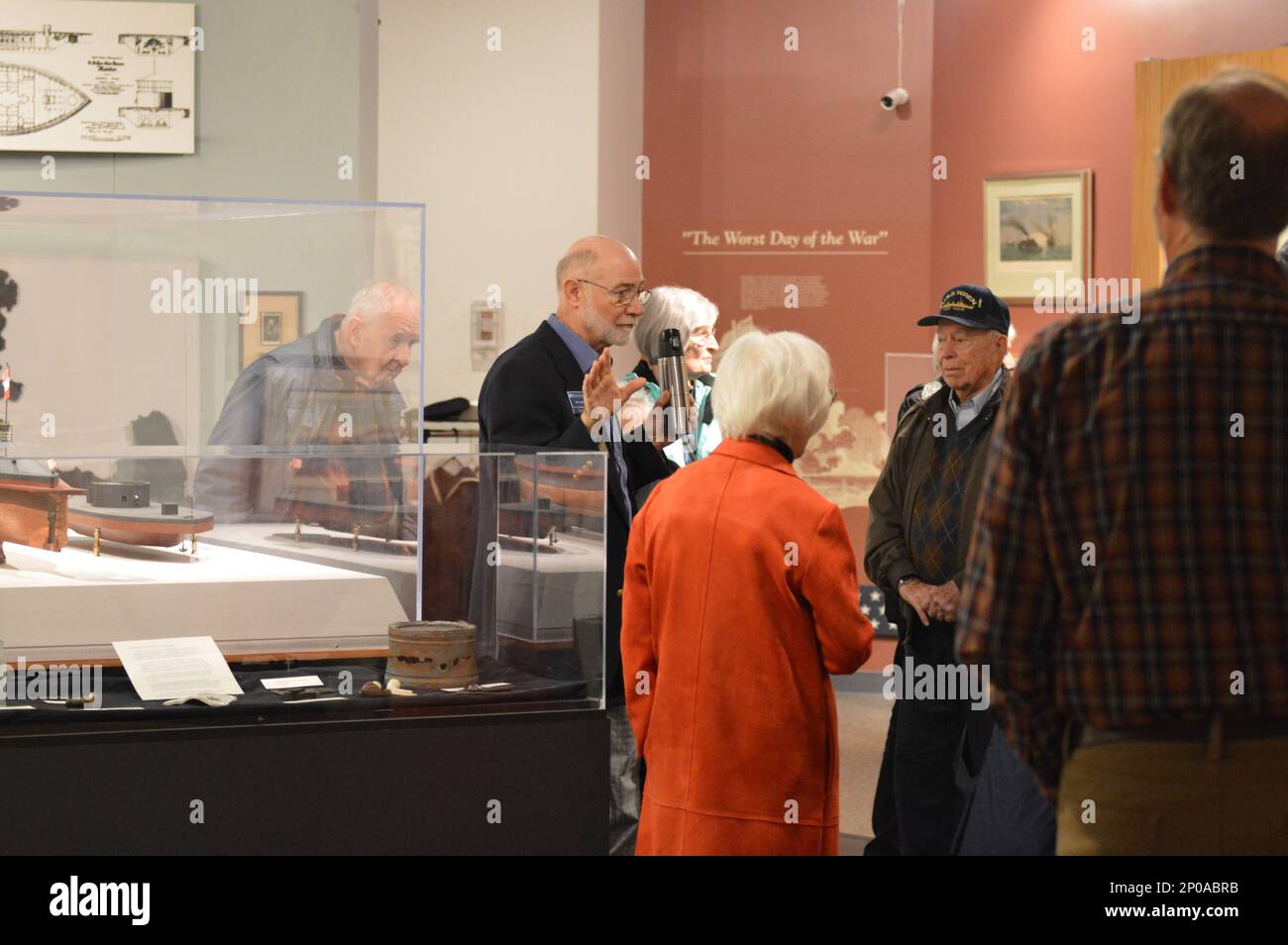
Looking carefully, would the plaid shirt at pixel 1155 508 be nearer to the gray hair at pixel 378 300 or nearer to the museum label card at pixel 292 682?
the museum label card at pixel 292 682

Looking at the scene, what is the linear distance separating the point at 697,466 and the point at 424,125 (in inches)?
171

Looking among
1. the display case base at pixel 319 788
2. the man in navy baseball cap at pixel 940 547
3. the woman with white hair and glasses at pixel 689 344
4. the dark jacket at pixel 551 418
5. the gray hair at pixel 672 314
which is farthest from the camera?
the gray hair at pixel 672 314

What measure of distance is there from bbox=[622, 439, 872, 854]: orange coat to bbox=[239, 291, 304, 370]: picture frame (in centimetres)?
136

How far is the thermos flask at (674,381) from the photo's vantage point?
142 inches

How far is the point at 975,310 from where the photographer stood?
365 centimetres

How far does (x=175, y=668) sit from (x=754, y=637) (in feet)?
3.32

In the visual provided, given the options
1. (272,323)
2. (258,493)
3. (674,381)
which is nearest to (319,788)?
(258,493)

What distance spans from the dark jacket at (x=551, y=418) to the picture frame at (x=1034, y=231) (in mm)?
3599

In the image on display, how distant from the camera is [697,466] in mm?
2529

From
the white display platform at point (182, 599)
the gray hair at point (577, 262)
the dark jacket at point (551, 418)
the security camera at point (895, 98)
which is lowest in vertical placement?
the white display platform at point (182, 599)

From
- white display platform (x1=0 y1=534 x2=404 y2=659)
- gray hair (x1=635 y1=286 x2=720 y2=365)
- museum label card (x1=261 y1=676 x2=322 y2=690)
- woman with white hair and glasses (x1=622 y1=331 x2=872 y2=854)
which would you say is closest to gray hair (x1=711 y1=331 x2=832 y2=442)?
woman with white hair and glasses (x1=622 y1=331 x2=872 y2=854)

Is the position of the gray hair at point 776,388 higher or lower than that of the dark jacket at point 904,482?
higher

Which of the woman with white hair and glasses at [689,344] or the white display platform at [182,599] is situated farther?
the woman with white hair and glasses at [689,344]

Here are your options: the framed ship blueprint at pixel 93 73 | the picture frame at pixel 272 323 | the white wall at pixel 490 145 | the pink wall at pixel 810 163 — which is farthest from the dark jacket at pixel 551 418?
the pink wall at pixel 810 163
